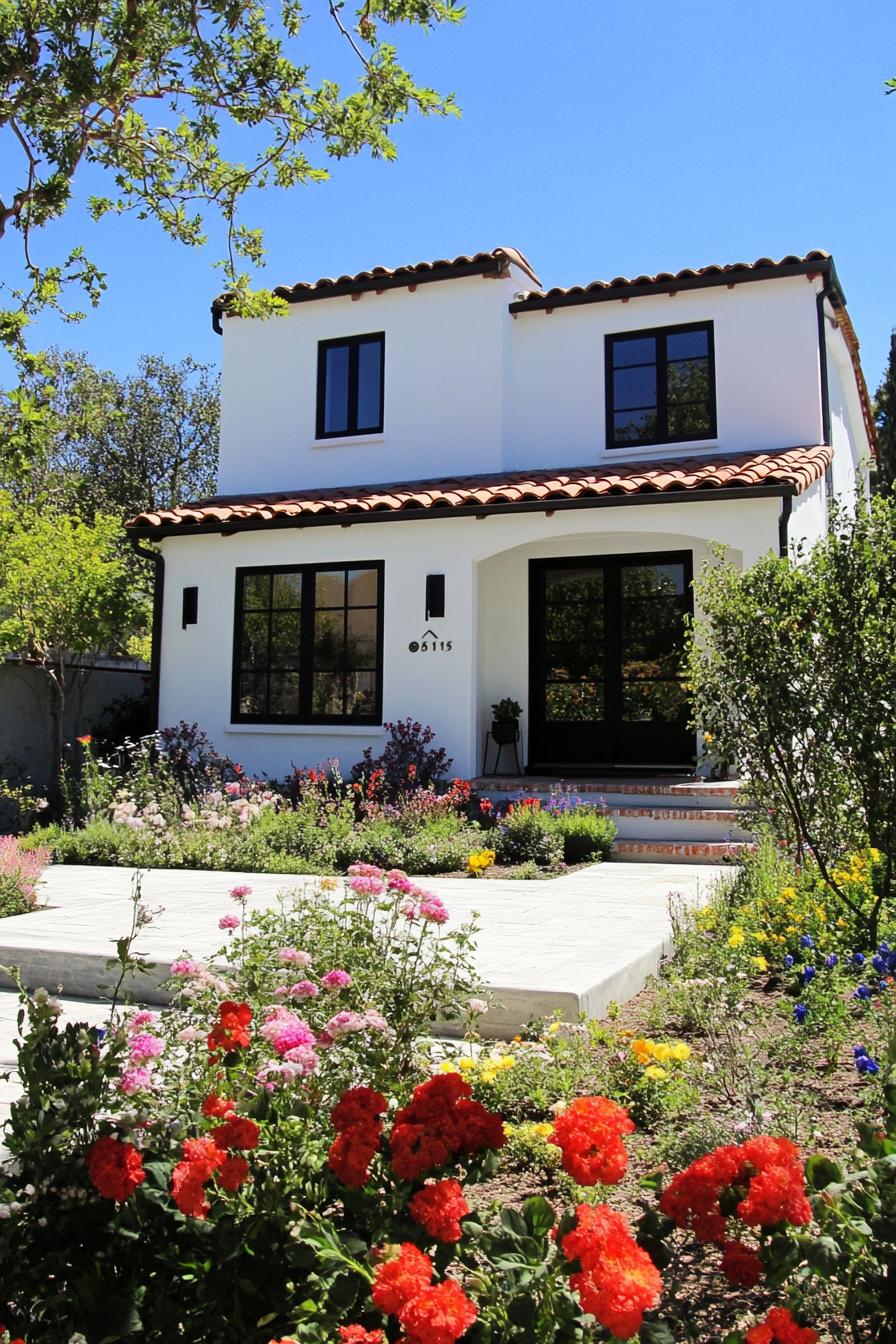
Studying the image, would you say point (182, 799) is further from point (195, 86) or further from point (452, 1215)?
point (452, 1215)

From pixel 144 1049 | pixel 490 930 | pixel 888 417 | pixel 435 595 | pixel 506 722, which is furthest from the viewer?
pixel 888 417

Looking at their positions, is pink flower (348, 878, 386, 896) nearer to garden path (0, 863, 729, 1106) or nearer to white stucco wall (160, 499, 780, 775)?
garden path (0, 863, 729, 1106)

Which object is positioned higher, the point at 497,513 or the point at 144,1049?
the point at 497,513

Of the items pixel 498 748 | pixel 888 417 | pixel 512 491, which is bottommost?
pixel 498 748

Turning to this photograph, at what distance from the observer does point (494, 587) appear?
45.4ft

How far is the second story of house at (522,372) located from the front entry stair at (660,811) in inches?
175

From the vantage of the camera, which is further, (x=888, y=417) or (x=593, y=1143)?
(x=888, y=417)

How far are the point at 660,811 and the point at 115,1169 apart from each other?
352 inches

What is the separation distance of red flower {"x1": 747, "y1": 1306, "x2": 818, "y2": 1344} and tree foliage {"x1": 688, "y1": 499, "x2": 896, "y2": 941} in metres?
2.94

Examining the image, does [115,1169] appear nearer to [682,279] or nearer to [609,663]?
[609,663]

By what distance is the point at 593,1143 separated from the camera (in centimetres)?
216

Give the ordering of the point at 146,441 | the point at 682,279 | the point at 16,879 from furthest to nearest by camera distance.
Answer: the point at 146,441, the point at 682,279, the point at 16,879

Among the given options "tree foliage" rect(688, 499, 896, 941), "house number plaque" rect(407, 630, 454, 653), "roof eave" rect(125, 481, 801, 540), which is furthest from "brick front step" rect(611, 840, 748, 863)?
"tree foliage" rect(688, 499, 896, 941)

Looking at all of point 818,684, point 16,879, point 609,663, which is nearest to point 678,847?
point 609,663
